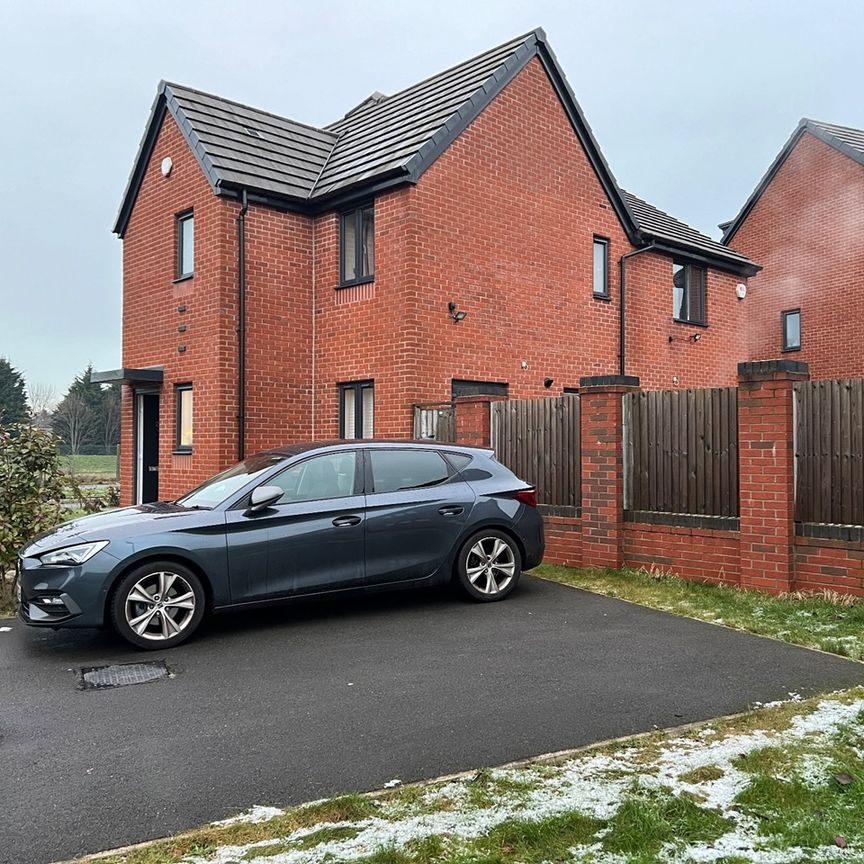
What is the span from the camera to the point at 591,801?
342 cm

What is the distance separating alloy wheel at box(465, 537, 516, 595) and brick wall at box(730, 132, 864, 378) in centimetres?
1581

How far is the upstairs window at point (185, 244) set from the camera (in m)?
14.0

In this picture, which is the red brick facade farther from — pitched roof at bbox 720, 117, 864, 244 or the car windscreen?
pitched roof at bbox 720, 117, 864, 244

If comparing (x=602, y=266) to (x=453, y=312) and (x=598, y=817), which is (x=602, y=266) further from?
(x=598, y=817)

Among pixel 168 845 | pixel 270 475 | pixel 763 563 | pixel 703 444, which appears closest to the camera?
pixel 168 845

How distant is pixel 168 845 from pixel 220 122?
538 inches

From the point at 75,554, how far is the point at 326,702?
241 cm

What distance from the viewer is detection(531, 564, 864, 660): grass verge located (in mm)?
6144

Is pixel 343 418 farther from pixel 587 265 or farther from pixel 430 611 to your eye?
pixel 430 611

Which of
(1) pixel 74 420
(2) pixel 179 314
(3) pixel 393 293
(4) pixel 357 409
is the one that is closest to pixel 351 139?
(3) pixel 393 293

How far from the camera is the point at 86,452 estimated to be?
173 ft

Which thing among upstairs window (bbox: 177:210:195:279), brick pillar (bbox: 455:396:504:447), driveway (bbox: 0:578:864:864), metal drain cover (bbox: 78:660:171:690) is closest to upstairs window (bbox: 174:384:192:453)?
upstairs window (bbox: 177:210:195:279)

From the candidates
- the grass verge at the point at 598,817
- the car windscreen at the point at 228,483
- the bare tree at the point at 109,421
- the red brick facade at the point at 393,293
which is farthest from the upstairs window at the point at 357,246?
the bare tree at the point at 109,421

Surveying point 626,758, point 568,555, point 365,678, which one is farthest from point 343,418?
point 626,758
